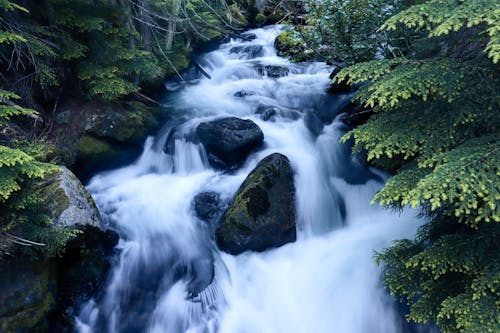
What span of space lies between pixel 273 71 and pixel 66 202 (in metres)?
9.17

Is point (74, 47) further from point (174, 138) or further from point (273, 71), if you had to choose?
point (273, 71)

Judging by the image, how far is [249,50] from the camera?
48.2 feet

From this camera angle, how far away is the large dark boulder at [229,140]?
25.5 feet

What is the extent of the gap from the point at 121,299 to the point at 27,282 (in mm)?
1461

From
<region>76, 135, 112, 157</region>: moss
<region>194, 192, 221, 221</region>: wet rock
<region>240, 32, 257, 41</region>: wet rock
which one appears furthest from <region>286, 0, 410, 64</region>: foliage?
<region>240, 32, 257, 41</region>: wet rock

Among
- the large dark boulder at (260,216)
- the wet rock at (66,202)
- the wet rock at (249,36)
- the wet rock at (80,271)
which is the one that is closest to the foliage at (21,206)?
the wet rock at (66,202)

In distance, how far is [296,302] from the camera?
530 cm

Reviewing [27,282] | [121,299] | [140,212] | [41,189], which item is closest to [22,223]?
[27,282]

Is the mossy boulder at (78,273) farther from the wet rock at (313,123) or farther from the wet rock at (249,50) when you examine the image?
the wet rock at (249,50)

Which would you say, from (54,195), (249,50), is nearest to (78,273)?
(54,195)

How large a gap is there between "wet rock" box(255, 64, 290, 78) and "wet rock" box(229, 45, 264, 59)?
192 cm

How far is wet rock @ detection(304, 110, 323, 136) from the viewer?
8991mm

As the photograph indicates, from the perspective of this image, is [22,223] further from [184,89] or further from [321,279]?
[184,89]

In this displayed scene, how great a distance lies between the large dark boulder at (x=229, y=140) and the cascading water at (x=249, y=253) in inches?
9.5
